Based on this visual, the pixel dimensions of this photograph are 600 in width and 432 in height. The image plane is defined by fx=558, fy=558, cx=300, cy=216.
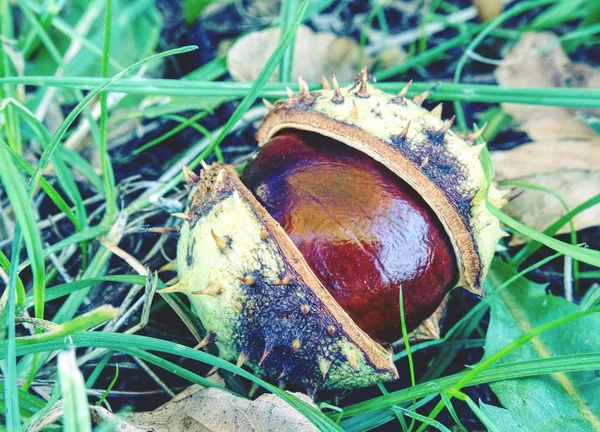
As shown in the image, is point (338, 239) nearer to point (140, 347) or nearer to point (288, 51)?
point (140, 347)

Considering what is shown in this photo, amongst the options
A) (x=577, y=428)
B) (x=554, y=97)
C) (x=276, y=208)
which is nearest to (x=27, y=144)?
(x=276, y=208)

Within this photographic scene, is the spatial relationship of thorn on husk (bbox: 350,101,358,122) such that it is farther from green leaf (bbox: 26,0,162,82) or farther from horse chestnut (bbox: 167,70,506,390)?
green leaf (bbox: 26,0,162,82)

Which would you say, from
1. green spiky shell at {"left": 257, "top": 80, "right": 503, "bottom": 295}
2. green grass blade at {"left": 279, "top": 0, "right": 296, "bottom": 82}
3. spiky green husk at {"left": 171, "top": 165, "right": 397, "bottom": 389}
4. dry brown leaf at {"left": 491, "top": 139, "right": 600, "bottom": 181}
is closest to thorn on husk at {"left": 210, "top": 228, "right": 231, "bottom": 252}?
spiky green husk at {"left": 171, "top": 165, "right": 397, "bottom": 389}

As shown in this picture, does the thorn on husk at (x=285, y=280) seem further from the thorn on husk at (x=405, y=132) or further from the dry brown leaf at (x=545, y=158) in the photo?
the dry brown leaf at (x=545, y=158)

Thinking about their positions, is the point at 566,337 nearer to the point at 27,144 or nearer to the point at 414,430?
the point at 414,430

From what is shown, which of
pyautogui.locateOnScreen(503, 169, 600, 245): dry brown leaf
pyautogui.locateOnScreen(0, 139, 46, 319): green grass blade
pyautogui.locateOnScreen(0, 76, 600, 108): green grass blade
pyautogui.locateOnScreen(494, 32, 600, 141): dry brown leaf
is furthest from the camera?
pyautogui.locateOnScreen(494, 32, 600, 141): dry brown leaf

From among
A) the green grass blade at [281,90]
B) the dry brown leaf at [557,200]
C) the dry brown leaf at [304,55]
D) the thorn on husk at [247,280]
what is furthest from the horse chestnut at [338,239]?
the dry brown leaf at [304,55]

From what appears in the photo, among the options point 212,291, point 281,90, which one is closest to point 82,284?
point 212,291
